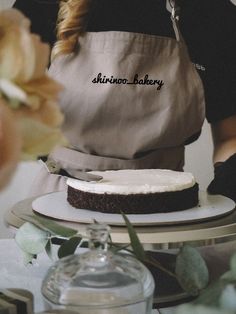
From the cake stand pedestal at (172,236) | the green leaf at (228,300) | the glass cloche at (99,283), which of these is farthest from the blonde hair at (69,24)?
the green leaf at (228,300)

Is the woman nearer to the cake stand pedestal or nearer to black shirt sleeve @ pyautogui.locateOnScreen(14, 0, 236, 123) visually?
black shirt sleeve @ pyautogui.locateOnScreen(14, 0, 236, 123)

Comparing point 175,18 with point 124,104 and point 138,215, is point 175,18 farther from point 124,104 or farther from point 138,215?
point 138,215

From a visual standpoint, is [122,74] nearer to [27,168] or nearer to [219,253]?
[219,253]

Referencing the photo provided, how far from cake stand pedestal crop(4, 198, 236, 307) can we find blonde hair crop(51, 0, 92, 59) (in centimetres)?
39

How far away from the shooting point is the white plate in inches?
23.0

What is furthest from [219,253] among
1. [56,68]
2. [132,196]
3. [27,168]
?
[27,168]

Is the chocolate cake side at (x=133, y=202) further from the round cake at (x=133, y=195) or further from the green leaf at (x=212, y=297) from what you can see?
the green leaf at (x=212, y=297)

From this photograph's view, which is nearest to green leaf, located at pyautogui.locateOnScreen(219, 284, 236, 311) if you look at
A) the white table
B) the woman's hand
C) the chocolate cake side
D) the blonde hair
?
the white table

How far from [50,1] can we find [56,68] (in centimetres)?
13

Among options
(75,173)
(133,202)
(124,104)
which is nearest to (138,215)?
(133,202)

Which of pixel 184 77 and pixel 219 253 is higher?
pixel 184 77

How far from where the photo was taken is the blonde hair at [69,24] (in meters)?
0.90

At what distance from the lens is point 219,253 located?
2.15 feet

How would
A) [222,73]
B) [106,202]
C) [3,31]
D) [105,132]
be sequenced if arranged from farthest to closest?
[222,73], [105,132], [106,202], [3,31]
